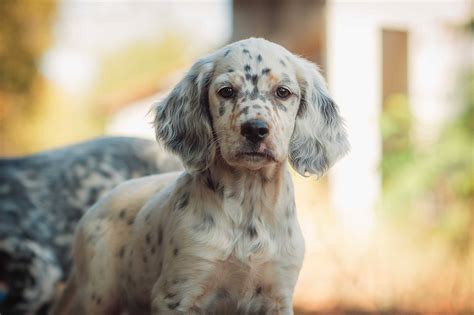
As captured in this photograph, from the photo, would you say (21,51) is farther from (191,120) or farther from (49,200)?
(191,120)

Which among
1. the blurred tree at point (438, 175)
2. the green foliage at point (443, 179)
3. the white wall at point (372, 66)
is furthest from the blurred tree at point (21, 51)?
the green foliage at point (443, 179)

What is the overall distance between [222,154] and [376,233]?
4.84 metres

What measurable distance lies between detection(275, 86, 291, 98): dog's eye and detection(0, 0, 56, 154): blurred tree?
1536cm

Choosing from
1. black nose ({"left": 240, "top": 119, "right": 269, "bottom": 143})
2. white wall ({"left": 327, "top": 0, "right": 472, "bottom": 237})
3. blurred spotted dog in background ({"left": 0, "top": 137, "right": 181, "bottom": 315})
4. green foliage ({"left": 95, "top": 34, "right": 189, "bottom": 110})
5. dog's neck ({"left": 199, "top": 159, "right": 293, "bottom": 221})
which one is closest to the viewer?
black nose ({"left": 240, "top": 119, "right": 269, "bottom": 143})

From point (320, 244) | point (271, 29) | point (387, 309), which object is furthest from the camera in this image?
point (271, 29)

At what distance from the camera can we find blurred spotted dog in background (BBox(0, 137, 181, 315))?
16.1ft

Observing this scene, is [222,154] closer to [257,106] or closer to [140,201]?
[257,106]

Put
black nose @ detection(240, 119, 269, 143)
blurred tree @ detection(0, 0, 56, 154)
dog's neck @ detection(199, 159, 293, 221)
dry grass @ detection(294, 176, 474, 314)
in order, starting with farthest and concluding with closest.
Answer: blurred tree @ detection(0, 0, 56, 154) → dry grass @ detection(294, 176, 474, 314) → dog's neck @ detection(199, 159, 293, 221) → black nose @ detection(240, 119, 269, 143)

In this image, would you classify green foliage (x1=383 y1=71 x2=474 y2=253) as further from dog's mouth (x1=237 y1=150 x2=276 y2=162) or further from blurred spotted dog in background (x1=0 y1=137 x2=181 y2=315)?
dog's mouth (x1=237 y1=150 x2=276 y2=162)

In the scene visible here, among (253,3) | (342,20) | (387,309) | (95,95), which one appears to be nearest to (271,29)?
(253,3)

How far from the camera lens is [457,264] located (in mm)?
7211

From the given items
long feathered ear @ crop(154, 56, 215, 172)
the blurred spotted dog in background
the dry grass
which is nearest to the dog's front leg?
long feathered ear @ crop(154, 56, 215, 172)

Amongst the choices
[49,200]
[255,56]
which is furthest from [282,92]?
[49,200]

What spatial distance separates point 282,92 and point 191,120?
1.21ft
